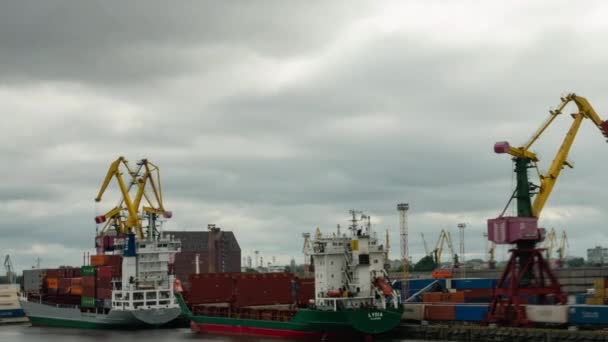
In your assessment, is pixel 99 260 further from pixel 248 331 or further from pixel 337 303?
pixel 337 303

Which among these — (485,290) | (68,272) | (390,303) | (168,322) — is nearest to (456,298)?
(485,290)

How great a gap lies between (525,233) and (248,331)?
27.8 meters

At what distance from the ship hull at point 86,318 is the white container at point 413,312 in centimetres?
2868

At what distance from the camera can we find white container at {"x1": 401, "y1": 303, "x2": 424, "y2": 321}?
74312 millimetres

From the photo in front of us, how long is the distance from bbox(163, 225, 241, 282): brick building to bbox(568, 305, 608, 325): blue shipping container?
122 meters

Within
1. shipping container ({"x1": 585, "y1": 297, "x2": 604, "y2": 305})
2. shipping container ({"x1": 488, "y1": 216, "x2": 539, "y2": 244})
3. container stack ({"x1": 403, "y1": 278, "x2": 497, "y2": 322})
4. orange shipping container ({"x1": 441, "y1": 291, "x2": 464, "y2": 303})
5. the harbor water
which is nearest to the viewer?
shipping container ({"x1": 585, "y1": 297, "x2": 604, "y2": 305})

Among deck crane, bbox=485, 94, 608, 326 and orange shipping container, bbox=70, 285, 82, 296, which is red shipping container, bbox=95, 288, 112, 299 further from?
deck crane, bbox=485, 94, 608, 326

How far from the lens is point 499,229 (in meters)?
67.6

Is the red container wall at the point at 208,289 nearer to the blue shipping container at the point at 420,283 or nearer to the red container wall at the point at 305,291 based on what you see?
the red container wall at the point at 305,291

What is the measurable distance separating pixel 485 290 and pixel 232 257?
117320 millimetres

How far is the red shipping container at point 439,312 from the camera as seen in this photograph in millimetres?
71312

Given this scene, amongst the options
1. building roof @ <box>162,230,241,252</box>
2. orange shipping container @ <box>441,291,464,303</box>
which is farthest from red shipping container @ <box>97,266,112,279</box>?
building roof @ <box>162,230,241,252</box>

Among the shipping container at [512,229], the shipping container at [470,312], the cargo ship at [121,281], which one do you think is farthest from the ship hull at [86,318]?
the shipping container at [512,229]

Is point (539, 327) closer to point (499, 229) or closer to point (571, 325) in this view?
point (571, 325)
